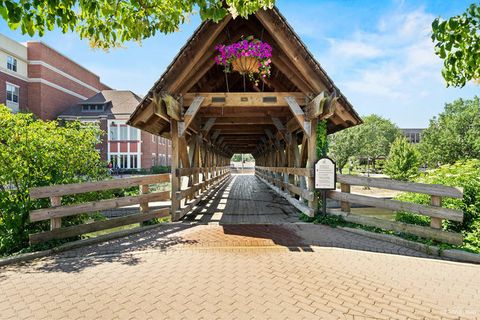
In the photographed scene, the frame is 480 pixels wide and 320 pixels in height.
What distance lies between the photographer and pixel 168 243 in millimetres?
5785

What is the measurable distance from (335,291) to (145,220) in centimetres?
489

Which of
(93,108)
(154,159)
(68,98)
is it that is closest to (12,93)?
(68,98)

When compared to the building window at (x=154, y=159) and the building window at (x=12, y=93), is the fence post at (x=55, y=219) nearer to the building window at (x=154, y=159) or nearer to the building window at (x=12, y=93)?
the building window at (x=12, y=93)

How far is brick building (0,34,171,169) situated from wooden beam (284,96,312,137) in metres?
31.7

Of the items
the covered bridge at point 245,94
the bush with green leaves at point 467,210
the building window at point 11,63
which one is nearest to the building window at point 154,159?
the building window at point 11,63

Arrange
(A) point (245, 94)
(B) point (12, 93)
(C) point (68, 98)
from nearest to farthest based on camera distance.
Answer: (A) point (245, 94), (B) point (12, 93), (C) point (68, 98)

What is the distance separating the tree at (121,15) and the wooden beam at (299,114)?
3.38m

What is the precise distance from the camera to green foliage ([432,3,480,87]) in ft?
11.3

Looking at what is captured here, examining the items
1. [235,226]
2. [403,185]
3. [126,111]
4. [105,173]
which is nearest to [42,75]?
[126,111]

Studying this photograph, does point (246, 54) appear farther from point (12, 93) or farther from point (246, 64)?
point (12, 93)

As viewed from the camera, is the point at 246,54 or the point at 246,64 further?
the point at 246,64

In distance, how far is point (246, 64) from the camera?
7160 millimetres

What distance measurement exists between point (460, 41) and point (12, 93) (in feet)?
130

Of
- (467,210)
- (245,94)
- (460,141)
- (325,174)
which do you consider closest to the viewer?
(467,210)
